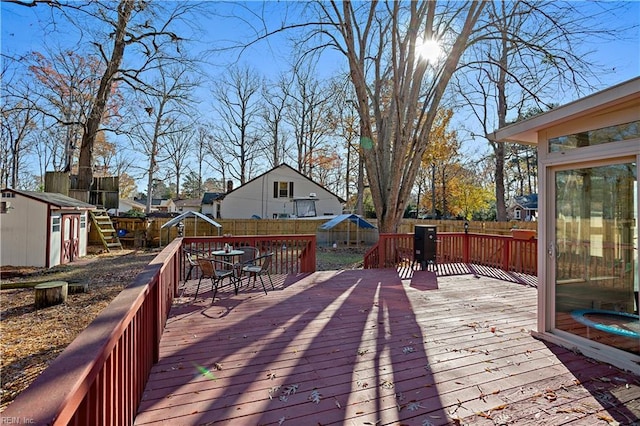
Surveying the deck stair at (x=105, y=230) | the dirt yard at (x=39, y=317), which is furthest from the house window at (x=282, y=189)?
the dirt yard at (x=39, y=317)

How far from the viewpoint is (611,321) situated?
125 inches

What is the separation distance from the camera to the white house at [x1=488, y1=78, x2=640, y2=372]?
9.41 feet

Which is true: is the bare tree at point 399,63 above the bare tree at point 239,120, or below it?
below

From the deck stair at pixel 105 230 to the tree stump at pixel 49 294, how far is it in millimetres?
8403

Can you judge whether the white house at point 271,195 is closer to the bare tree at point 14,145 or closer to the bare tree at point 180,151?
the bare tree at point 180,151

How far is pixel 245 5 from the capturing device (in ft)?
24.0

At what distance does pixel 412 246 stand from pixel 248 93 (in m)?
22.6

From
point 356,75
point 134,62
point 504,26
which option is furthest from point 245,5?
point 134,62

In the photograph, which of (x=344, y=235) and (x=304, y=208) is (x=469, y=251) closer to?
(x=344, y=235)

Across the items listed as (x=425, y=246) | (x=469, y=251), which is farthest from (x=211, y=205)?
(x=469, y=251)

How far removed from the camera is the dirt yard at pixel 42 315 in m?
3.93

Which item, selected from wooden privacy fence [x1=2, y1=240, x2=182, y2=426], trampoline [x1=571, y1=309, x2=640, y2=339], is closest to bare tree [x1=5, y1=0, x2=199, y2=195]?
wooden privacy fence [x1=2, y1=240, x2=182, y2=426]

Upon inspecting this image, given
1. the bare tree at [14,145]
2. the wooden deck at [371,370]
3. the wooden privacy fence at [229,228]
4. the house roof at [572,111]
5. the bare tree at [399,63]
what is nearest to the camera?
the wooden deck at [371,370]

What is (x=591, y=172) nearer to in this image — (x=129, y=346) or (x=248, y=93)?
(x=129, y=346)
